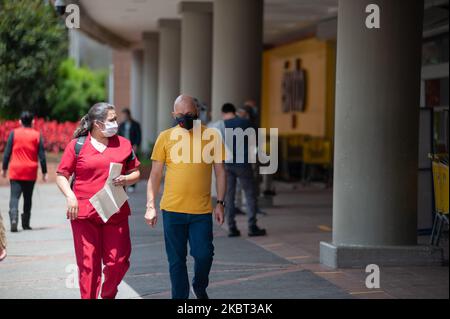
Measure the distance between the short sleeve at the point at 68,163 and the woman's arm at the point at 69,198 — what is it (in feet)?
0.13

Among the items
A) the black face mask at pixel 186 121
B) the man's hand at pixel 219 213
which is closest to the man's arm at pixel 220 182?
the man's hand at pixel 219 213

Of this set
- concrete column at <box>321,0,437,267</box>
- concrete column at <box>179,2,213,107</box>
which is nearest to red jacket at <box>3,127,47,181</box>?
concrete column at <box>321,0,437,267</box>

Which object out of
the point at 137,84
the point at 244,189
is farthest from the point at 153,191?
the point at 137,84

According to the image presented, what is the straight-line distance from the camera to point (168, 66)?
34.7 metres

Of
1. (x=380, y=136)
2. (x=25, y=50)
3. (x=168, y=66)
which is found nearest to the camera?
(x=380, y=136)

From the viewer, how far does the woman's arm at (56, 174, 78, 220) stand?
829 cm

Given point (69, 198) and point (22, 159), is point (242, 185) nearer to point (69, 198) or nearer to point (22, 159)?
point (22, 159)

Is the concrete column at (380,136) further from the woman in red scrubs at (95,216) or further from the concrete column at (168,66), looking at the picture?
the concrete column at (168,66)

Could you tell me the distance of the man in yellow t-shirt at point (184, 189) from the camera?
8750 mm

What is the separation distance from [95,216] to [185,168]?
86cm

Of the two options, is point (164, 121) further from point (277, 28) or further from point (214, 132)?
point (214, 132)
